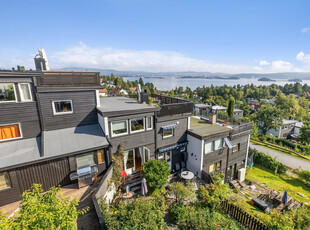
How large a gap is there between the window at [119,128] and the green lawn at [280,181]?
66.0ft

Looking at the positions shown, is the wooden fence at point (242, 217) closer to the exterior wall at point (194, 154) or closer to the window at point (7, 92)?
the exterior wall at point (194, 154)

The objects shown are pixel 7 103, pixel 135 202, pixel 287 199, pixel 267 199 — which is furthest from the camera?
pixel 267 199

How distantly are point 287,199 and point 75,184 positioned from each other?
74.2 feet

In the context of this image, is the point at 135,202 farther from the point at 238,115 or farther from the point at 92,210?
the point at 238,115

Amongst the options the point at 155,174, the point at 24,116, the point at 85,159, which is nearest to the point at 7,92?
the point at 24,116

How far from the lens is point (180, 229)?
9.20m

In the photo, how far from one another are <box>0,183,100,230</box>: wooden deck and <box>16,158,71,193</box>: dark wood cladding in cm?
86

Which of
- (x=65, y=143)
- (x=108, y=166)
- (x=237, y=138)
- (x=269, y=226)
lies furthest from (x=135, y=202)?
(x=237, y=138)

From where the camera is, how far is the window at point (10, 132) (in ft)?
37.0

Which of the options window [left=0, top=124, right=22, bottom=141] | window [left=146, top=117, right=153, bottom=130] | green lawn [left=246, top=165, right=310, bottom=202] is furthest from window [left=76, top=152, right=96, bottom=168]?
green lawn [left=246, top=165, right=310, bottom=202]

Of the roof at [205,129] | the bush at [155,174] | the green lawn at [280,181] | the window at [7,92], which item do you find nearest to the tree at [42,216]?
the bush at [155,174]

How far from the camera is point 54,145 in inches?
447

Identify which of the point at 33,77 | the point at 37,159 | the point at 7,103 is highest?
the point at 33,77

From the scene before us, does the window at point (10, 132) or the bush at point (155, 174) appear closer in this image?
the window at point (10, 132)
